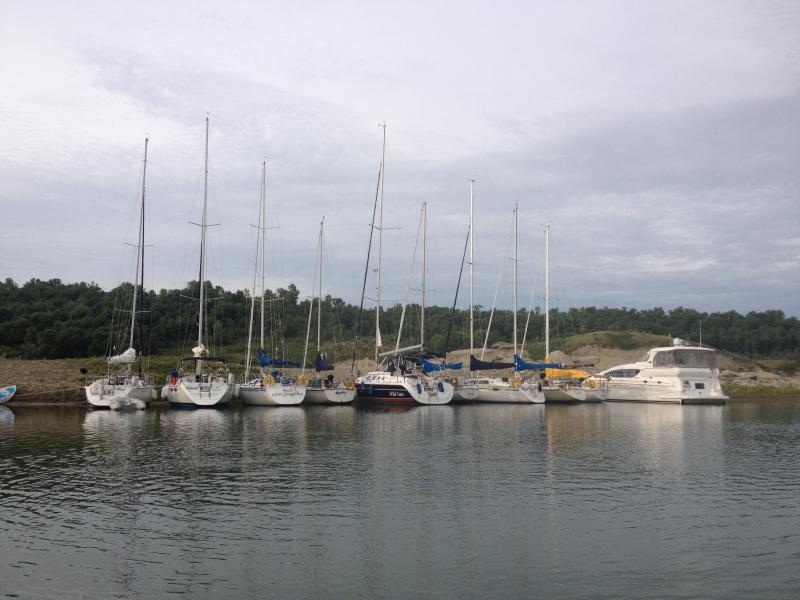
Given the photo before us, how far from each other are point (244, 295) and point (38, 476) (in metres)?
77.8

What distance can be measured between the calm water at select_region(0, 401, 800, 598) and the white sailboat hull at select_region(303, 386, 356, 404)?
20.3 metres

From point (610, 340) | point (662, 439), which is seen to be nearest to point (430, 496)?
point (662, 439)

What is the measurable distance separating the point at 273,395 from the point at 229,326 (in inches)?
1501

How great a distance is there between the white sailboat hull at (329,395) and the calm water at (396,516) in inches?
798

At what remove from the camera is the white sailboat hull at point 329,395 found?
57344 millimetres

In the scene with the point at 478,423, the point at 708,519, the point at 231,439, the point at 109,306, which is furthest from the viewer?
the point at 109,306

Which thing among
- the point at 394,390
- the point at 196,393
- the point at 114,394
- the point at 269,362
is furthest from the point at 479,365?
the point at 114,394

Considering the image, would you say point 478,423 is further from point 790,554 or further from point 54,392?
point 54,392

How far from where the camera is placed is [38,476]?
24719 millimetres

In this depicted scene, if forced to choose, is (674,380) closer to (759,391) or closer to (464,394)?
(464,394)

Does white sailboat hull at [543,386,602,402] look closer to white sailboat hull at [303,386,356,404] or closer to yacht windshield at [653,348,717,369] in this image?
yacht windshield at [653,348,717,369]

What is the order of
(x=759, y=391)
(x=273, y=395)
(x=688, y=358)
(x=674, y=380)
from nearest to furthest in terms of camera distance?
(x=273, y=395) → (x=674, y=380) → (x=688, y=358) → (x=759, y=391)

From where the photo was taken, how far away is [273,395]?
55.1 meters

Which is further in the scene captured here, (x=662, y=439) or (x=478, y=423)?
(x=478, y=423)
